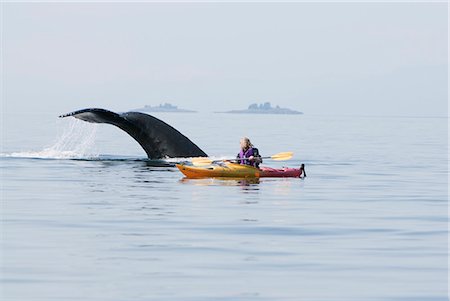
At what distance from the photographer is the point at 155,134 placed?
98.7ft

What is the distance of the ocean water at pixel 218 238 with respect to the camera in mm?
11773

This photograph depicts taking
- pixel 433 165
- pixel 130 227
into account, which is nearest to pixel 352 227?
pixel 130 227

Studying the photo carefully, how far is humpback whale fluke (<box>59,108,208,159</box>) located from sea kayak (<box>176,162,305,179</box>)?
94.3 inches


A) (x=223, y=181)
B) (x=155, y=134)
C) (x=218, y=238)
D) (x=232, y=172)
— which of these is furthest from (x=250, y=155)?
(x=218, y=238)

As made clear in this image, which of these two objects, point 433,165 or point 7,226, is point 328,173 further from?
point 7,226

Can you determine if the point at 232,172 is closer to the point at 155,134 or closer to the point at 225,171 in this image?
the point at 225,171

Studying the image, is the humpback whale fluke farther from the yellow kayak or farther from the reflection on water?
the reflection on water

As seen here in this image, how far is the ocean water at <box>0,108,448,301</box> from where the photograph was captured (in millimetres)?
11773

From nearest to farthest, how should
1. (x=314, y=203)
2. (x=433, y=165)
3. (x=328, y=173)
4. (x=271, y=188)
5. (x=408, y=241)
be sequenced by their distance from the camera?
1. (x=408, y=241)
2. (x=314, y=203)
3. (x=271, y=188)
4. (x=328, y=173)
5. (x=433, y=165)

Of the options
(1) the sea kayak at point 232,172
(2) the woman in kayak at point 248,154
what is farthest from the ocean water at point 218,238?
(2) the woman in kayak at point 248,154

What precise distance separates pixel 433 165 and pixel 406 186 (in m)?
10.9

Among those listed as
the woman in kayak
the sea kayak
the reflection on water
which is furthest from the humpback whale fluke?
the reflection on water

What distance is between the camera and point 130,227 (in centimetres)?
1667

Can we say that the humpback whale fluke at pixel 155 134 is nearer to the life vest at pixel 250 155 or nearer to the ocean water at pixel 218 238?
the ocean water at pixel 218 238
